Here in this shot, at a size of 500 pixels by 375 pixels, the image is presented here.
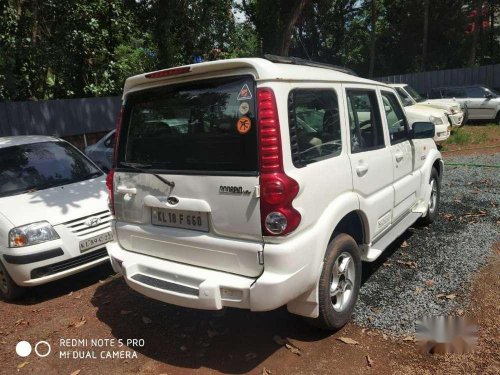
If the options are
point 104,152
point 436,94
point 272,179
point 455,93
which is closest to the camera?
point 272,179

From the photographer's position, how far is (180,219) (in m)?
3.21

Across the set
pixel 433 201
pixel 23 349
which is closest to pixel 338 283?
pixel 23 349

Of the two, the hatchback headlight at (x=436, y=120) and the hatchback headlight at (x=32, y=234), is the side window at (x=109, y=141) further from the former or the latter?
the hatchback headlight at (x=436, y=120)

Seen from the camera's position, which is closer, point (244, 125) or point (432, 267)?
point (244, 125)

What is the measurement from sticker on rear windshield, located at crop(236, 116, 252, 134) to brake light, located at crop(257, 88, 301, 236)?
0.30 feet

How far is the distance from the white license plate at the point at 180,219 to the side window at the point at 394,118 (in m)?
2.22

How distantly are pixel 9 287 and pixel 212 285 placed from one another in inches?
112

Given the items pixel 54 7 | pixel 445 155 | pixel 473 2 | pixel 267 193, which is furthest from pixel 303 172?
pixel 473 2

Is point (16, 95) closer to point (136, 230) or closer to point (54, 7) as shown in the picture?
point (54, 7)

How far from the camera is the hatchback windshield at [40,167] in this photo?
5.14m

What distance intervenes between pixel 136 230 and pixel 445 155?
9787mm

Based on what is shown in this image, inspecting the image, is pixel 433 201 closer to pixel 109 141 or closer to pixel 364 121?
pixel 364 121

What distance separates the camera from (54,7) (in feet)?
37.9

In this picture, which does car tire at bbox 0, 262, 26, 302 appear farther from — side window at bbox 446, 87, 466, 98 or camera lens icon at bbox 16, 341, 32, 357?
side window at bbox 446, 87, 466, 98
